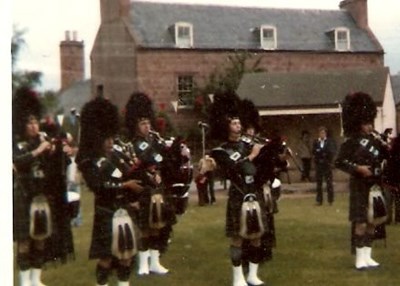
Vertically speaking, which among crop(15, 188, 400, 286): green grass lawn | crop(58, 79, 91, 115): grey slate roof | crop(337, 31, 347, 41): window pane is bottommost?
crop(15, 188, 400, 286): green grass lawn

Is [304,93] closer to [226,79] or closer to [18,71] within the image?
[226,79]

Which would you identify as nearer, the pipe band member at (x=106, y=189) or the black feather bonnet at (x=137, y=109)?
the pipe band member at (x=106, y=189)

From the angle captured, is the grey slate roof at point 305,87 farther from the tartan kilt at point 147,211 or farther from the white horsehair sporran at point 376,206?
the tartan kilt at point 147,211

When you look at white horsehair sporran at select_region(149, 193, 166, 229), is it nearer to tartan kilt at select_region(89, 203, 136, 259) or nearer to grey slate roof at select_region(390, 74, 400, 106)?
tartan kilt at select_region(89, 203, 136, 259)

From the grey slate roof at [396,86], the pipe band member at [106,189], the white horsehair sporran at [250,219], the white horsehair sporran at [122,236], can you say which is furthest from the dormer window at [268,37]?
the white horsehair sporran at [122,236]

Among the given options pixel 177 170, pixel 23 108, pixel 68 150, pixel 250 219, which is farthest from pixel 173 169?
pixel 23 108

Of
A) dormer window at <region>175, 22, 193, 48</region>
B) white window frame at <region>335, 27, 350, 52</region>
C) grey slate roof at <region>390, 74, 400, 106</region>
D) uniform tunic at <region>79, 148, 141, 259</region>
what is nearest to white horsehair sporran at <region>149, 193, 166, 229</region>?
uniform tunic at <region>79, 148, 141, 259</region>
